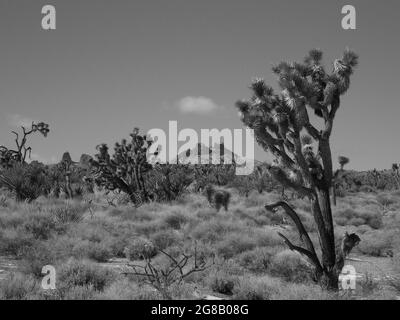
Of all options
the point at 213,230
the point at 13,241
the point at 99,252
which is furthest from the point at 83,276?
the point at 213,230

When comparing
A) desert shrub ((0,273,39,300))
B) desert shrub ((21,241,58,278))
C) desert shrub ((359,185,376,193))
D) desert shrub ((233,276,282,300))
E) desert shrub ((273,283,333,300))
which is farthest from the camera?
desert shrub ((359,185,376,193))

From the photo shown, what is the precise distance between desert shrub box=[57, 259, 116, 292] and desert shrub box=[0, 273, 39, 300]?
62 cm

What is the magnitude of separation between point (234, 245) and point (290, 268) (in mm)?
2580

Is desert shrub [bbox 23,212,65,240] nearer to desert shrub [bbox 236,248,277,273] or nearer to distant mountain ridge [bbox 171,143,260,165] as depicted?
desert shrub [bbox 236,248,277,273]

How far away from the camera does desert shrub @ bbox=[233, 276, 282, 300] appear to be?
25.0ft

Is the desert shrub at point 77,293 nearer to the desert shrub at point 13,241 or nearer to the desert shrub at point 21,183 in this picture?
the desert shrub at point 13,241

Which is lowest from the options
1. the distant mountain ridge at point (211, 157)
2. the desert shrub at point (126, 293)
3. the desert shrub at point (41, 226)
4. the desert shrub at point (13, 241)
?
the desert shrub at point (126, 293)

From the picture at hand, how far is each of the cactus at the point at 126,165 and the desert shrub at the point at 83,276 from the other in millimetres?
14946

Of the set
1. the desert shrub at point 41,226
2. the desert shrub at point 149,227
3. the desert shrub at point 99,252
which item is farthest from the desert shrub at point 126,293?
the desert shrub at point 149,227

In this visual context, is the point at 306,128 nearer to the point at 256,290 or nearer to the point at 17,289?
the point at 256,290

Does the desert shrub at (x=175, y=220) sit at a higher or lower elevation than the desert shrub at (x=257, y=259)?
higher

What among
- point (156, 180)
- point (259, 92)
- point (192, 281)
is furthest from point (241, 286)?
point (156, 180)

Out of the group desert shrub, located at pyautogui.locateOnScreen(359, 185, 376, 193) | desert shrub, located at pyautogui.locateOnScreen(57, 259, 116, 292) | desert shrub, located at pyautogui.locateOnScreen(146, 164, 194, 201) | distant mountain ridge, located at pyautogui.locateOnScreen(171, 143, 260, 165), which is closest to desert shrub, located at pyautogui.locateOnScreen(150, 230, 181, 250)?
desert shrub, located at pyautogui.locateOnScreen(57, 259, 116, 292)

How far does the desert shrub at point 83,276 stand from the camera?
782 centimetres
